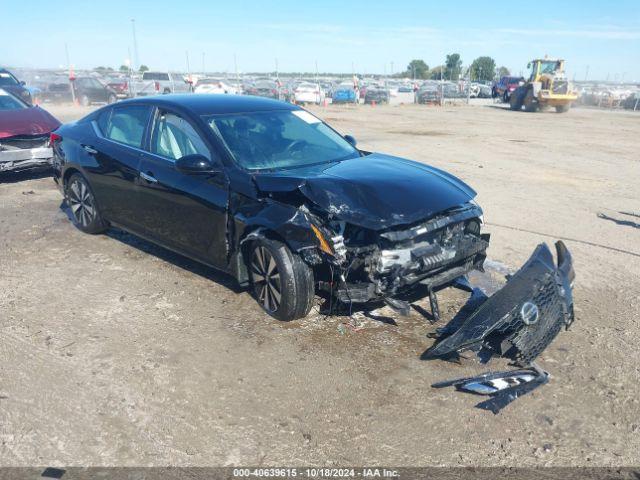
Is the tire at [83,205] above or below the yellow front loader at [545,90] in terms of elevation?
below

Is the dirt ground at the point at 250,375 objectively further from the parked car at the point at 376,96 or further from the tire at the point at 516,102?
the parked car at the point at 376,96

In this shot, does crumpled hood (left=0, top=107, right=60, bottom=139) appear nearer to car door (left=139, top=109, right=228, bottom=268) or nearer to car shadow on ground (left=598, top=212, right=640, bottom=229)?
car door (left=139, top=109, right=228, bottom=268)

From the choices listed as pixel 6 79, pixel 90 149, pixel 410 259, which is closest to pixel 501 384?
pixel 410 259

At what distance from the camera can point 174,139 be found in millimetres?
4988

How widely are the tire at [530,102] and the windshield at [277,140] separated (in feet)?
83.3

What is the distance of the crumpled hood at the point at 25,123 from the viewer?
28.3 ft

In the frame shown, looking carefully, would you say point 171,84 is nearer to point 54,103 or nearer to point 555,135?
point 54,103

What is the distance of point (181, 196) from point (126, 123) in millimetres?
1431

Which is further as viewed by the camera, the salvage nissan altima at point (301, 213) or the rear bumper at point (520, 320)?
the salvage nissan altima at point (301, 213)

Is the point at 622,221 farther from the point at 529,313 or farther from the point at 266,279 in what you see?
the point at 266,279

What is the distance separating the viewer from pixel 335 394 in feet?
11.3

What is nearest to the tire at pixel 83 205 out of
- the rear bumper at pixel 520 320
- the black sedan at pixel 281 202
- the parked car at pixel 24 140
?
the black sedan at pixel 281 202

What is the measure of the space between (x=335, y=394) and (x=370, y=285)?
2.90ft

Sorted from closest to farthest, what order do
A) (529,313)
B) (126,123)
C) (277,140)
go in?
(529,313) < (277,140) < (126,123)
